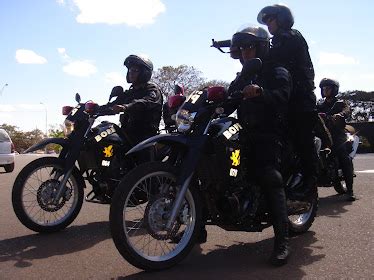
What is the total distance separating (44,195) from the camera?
492cm

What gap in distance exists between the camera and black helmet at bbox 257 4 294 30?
4.67 metres

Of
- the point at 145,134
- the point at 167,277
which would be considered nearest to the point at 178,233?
the point at 167,277

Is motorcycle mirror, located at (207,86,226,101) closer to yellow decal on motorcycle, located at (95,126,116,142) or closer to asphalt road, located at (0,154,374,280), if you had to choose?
asphalt road, located at (0,154,374,280)

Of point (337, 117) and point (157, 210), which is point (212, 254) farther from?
point (337, 117)

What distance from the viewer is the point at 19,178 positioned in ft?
16.1

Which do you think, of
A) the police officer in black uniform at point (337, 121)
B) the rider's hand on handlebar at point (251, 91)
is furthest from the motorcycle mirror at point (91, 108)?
the police officer in black uniform at point (337, 121)

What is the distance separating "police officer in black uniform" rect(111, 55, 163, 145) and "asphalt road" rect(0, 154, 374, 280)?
4.03 ft

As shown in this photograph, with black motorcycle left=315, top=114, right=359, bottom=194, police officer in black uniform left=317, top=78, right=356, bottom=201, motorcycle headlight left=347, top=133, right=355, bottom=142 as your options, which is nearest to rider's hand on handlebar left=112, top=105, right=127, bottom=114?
black motorcycle left=315, top=114, right=359, bottom=194

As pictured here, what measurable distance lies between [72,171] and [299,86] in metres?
2.67

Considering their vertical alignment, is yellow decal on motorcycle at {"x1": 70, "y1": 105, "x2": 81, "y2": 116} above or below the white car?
above

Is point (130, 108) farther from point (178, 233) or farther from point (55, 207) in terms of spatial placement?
point (178, 233)

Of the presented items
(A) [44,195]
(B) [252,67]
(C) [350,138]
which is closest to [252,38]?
(B) [252,67]

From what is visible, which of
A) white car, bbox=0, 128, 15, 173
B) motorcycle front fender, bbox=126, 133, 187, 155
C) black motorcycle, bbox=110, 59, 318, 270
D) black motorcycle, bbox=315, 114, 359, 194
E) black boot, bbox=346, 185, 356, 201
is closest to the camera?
black motorcycle, bbox=110, 59, 318, 270

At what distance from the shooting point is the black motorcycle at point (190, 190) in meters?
3.38
